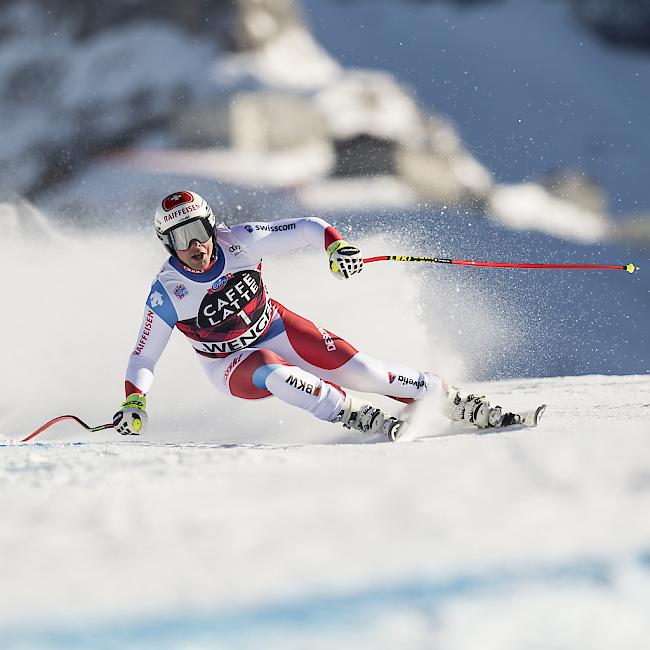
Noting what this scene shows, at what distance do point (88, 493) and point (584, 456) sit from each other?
1346mm

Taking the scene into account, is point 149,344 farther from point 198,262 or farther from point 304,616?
point 304,616

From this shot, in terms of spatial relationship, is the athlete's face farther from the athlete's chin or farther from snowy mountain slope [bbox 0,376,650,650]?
snowy mountain slope [bbox 0,376,650,650]

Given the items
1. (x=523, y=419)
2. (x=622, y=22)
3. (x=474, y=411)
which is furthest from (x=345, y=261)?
(x=622, y=22)

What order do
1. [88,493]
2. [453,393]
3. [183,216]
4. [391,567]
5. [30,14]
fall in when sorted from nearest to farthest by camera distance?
[391,567]
[88,493]
[183,216]
[453,393]
[30,14]

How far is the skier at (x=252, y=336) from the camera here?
3.32 metres

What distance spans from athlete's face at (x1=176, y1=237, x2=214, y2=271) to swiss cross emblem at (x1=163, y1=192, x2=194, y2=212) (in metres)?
0.17

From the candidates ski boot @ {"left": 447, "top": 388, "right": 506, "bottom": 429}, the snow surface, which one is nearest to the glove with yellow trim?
the snow surface

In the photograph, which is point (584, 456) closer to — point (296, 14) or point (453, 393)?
point (453, 393)

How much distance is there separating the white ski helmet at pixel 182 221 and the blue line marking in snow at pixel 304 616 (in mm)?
2090

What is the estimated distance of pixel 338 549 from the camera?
1753 millimetres

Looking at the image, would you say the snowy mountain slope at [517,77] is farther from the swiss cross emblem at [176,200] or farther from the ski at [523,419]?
the swiss cross emblem at [176,200]

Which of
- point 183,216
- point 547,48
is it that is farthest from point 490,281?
point 547,48

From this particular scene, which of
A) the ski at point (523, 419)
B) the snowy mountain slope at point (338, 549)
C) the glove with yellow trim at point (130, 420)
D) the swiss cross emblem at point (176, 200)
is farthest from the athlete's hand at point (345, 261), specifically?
the snowy mountain slope at point (338, 549)

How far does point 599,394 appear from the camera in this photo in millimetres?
4504
